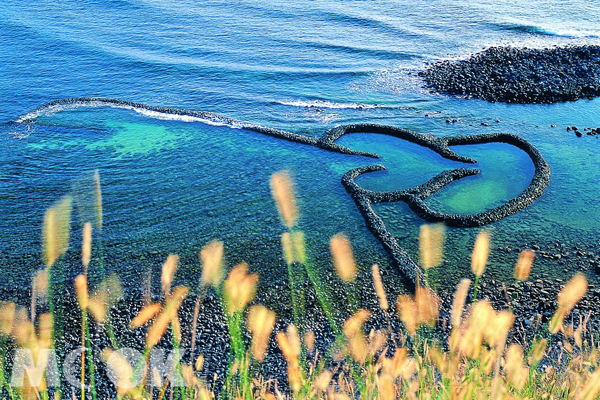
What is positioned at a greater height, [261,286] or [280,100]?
[280,100]

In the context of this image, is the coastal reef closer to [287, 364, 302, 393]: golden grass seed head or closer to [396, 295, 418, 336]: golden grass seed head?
[396, 295, 418, 336]: golden grass seed head

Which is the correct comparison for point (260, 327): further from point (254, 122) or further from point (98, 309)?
point (254, 122)

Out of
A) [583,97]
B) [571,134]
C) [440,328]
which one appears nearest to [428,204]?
[440,328]

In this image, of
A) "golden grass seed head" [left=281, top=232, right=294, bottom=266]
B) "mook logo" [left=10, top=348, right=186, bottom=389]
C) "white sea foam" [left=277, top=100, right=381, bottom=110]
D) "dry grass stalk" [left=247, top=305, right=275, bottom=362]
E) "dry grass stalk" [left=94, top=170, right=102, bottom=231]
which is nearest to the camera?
"mook logo" [left=10, top=348, right=186, bottom=389]

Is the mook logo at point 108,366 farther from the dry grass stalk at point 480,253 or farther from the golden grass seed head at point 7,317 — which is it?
the dry grass stalk at point 480,253

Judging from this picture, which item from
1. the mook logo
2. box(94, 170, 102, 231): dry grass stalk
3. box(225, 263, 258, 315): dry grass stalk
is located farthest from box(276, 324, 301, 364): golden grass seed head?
box(94, 170, 102, 231): dry grass stalk

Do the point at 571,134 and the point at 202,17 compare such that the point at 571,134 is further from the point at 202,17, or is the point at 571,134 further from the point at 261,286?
the point at 202,17

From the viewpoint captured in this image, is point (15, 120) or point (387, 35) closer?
point (15, 120)
